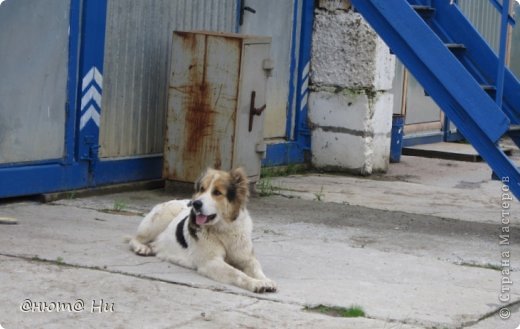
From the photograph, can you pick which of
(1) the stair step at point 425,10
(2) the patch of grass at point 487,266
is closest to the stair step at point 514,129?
(1) the stair step at point 425,10

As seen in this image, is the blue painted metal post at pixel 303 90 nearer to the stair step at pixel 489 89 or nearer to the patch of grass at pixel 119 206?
the stair step at pixel 489 89

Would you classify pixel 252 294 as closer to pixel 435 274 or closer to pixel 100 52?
pixel 435 274

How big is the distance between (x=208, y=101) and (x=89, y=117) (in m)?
1.13

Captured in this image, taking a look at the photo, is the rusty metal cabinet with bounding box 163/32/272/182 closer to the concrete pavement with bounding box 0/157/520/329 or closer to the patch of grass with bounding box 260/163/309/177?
the concrete pavement with bounding box 0/157/520/329

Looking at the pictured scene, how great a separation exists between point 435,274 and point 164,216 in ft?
6.11

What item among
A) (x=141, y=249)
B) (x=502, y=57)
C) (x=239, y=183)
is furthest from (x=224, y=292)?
(x=502, y=57)

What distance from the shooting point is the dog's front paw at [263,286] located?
6305 mm

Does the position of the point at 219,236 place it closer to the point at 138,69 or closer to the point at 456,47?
the point at 138,69

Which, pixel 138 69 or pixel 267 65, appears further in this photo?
pixel 267 65

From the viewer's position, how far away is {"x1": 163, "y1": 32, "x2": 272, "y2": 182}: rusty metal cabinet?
32.2 ft

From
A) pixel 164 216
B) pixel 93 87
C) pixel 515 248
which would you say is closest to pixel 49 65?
pixel 93 87

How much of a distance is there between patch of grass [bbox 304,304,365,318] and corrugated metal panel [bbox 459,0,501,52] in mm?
10376

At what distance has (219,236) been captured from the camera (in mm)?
6734

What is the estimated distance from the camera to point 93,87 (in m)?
9.43
